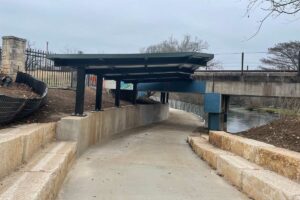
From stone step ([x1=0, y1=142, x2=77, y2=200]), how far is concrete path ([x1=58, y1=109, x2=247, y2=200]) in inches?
16.5

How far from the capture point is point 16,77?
15.4 metres

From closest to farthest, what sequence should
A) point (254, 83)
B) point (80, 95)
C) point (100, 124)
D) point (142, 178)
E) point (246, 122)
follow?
point (142, 178), point (80, 95), point (100, 124), point (254, 83), point (246, 122)

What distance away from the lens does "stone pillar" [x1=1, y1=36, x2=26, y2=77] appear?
16200 millimetres

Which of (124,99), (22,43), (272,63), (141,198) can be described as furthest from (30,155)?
(272,63)

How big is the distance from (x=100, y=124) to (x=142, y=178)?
7.00m

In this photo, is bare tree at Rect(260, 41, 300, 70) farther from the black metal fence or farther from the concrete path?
the concrete path

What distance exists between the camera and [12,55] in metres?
16.4

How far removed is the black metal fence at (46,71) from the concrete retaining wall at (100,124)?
11.3 feet

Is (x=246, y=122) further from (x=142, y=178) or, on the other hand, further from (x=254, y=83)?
(x=142, y=178)

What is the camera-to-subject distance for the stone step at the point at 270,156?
21.9ft

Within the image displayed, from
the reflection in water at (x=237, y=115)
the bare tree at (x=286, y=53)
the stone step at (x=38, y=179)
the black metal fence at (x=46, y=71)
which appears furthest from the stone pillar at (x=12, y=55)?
the bare tree at (x=286, y=53)

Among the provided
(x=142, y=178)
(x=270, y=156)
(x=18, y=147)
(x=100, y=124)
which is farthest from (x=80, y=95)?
(x=270, y=156)

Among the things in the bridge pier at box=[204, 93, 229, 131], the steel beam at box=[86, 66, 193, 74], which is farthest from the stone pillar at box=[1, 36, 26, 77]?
the bridge pier at box=[204, 93, 229, 131]

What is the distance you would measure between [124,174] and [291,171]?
3.67 m
